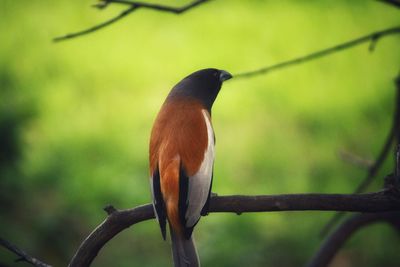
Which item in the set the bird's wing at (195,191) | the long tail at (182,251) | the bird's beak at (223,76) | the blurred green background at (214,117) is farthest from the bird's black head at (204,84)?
the blurred green background at (214,117)

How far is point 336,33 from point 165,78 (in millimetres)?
1956

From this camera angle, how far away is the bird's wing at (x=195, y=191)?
75.7 inches

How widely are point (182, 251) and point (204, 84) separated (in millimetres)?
681

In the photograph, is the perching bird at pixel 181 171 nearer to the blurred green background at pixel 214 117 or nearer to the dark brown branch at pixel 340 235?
the dark brown branch at pixel 340 235

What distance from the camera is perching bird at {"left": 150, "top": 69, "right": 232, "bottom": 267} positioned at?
1.93m

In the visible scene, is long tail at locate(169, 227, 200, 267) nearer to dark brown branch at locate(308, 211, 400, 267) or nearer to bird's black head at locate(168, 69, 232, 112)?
bird's black head at locate(168, 69, 232, 112)

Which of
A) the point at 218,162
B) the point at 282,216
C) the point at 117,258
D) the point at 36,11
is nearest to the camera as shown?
the point at 117,258

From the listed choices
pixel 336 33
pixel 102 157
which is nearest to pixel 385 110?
pixel 336 33

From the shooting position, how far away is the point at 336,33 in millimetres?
6500

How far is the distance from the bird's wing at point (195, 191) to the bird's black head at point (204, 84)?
1.12ft

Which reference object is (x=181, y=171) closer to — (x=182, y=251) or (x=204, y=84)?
(x=182, y=251)

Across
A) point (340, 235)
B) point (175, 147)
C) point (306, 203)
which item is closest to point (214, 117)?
point (340, 235)

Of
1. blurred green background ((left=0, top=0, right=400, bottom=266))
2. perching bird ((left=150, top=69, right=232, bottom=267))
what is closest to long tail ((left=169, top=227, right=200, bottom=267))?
perching bird ((left=150, top=69, right=232, bottom=267))

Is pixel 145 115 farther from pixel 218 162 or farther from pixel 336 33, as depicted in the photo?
pixel 336 33
